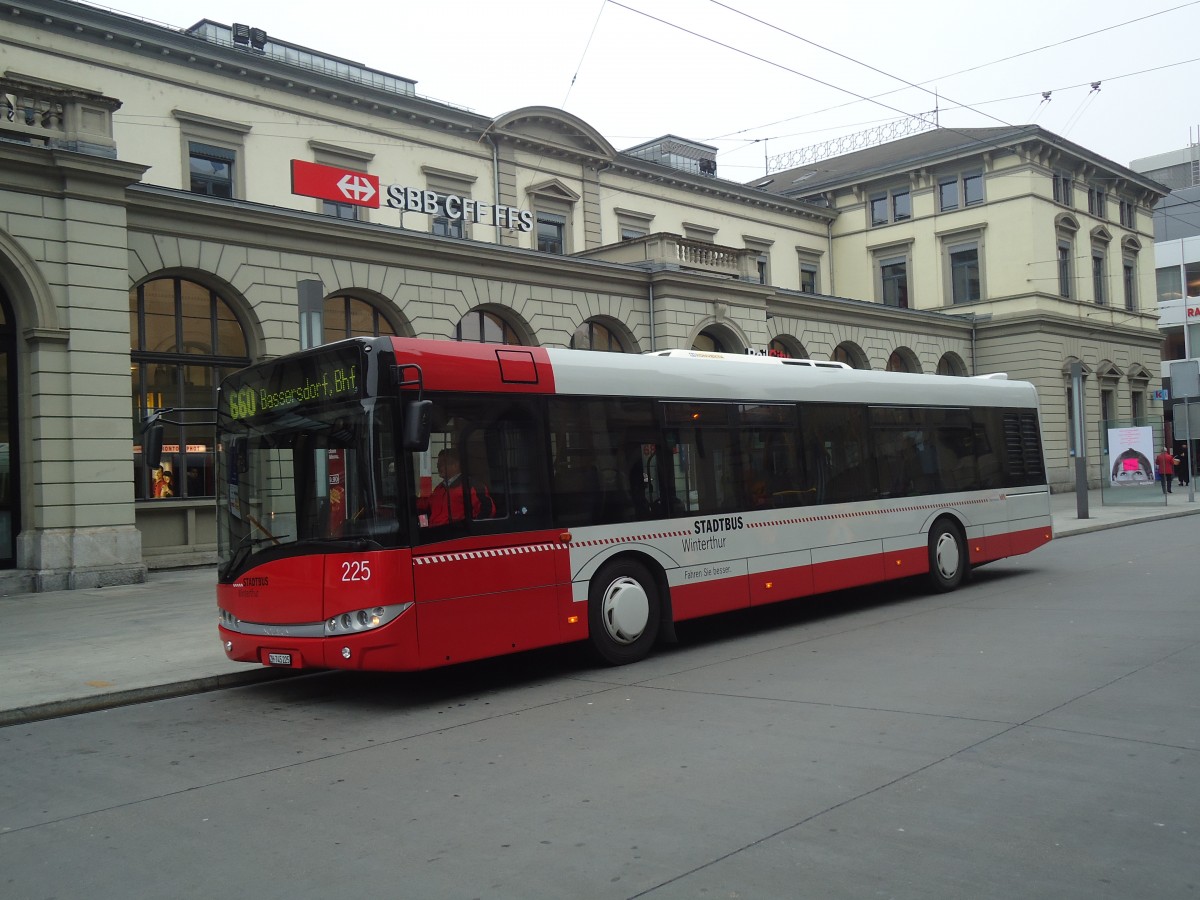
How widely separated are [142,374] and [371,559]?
547 inches

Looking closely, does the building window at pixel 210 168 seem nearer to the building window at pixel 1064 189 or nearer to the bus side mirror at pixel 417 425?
the bus side mirror at pixel 417 425

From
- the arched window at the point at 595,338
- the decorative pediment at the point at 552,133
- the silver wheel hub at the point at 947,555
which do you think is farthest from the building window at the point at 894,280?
the silver wheel hub at the point at 947,555

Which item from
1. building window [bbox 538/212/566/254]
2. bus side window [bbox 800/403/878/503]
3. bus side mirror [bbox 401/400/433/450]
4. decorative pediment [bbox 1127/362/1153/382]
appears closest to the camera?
bus side mirror [bbox 401/400/433/450]

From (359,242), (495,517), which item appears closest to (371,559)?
(495,517)

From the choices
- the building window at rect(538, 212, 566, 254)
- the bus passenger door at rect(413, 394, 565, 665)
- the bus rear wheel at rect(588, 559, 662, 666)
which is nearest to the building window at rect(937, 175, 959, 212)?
the building window at rect(538, 212, 566, 254)

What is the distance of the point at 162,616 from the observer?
13.7m

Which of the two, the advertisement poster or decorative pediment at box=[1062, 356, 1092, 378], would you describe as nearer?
the advertisement poster

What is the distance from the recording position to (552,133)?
108 ft

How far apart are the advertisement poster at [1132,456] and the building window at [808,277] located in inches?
630

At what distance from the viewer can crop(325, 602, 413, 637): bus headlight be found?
809 cm

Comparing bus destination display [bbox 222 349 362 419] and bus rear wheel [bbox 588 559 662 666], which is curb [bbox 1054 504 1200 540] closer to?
bus rear wheel [bbox 588 559 662 666]

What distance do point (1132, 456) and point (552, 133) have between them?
20.1 m

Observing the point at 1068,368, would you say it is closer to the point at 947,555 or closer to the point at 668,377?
the point at 947,555

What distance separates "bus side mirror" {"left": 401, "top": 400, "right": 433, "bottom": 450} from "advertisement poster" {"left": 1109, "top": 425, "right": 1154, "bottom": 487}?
2896 cm
